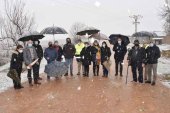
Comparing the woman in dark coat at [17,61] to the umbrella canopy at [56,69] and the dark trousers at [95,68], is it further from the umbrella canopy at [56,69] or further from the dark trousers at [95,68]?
the dark trousers at [95,68]

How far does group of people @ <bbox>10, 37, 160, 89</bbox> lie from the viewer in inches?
650

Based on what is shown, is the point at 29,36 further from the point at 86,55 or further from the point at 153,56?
the point at 153,56

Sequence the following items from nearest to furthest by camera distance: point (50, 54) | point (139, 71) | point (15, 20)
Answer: point (139, 71)
point (50, 54)
point (15, 20)

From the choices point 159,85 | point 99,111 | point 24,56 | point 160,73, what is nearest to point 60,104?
point 99,111

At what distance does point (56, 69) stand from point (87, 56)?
5.37 ft

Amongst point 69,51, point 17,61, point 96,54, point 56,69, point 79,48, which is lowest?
point 56,69

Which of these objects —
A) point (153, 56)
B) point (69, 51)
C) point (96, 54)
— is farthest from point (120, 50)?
point (69, 51)

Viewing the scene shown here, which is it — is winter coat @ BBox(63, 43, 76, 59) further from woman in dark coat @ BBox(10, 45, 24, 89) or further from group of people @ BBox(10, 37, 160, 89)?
woman in dark coat @ BBox(10, 45, 24, 89)

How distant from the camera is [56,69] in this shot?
17625mm

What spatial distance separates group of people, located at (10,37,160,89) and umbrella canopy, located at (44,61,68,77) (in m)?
0.41

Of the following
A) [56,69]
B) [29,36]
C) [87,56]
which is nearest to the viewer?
[29,36]

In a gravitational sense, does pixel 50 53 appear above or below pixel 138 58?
above

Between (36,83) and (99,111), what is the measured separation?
5.85m

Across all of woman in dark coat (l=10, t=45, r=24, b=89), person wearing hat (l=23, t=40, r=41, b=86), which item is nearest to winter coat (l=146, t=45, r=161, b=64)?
person wearing hat (l=23, t=40, r=41, b=86)
